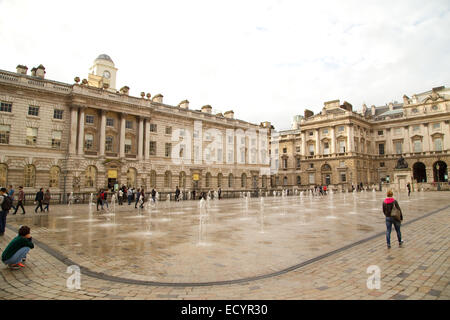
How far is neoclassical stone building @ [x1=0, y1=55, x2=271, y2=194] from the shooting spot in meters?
29.8

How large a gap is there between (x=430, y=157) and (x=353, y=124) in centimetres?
1711

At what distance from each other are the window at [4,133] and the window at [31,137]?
180cm

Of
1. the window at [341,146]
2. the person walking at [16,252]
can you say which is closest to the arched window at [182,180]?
the person walking at [16,252]

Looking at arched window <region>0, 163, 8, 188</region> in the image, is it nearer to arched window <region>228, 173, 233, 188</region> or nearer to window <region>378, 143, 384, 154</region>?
arched window <region>228, 173, 233, 188</region>

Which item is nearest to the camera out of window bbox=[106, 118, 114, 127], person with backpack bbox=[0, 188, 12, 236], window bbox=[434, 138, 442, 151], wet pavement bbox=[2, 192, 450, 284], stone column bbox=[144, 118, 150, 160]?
wet pavement bbox=[2, 192, 450, 284]

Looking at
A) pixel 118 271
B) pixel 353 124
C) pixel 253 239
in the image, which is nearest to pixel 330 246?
pixel 253 239

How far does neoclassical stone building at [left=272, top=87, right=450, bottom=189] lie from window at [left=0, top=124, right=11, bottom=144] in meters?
56.0

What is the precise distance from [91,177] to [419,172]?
67.0m

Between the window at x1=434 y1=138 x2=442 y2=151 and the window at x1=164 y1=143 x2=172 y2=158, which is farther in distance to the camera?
the window at x1=434 y1=138 x2=442 y2=151

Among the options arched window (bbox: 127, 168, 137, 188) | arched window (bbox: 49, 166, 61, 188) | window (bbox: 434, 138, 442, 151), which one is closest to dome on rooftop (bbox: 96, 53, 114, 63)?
arched window (bbox: 127, 168, 137, 188)

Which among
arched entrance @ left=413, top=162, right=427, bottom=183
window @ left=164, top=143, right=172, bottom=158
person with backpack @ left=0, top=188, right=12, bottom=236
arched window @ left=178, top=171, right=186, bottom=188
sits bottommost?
person with backpack @ left=0, top=188, right=12, bottom=236

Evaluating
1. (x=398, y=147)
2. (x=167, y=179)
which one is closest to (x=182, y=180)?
(x=167, y=179)

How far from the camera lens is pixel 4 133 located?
29.2 m

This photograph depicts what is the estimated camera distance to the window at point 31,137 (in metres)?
30.5
